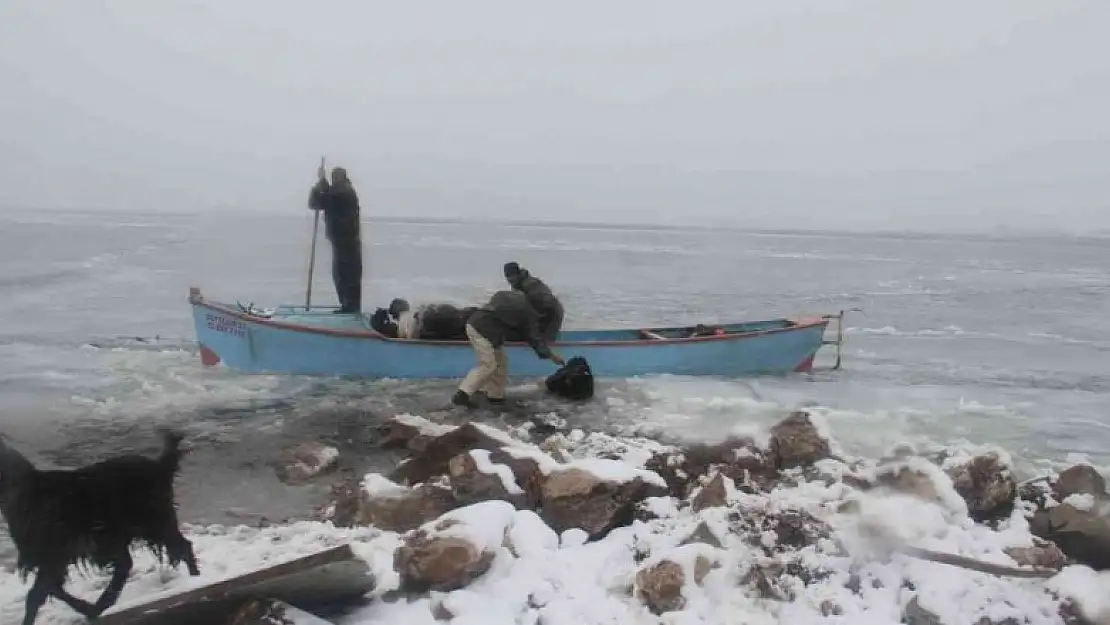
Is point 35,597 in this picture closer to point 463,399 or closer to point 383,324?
point 463,399

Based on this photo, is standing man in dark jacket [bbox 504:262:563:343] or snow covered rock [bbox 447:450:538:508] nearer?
snow covered rock [bbox 447:450:538:508]

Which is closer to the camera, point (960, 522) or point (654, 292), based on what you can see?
point (960, 522)

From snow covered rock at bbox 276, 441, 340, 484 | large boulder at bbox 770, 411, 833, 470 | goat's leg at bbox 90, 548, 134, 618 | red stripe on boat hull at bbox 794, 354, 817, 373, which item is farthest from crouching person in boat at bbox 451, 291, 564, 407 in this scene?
goat's leg at bbox 90, 548, 134, 618

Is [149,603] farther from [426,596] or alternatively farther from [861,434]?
[861,434]

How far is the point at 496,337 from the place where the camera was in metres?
9.05

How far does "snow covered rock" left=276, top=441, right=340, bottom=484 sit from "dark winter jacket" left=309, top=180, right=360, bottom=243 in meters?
4.08

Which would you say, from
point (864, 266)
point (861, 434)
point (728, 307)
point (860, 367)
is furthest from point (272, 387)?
point (864, 266)

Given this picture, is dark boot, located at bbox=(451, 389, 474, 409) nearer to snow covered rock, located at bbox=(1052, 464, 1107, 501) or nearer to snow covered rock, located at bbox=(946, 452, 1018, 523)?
snow covered rock, located at bbox=(946, 452, 1018, 523)

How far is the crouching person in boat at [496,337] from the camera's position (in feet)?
29.7

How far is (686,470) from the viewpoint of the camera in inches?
255

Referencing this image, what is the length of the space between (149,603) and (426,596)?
132cm

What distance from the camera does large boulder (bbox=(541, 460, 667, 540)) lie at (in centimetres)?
538

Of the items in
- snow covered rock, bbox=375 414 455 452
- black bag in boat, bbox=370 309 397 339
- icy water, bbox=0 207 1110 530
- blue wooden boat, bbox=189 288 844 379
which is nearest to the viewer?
snow covered rock, bbox=375 414 455 452

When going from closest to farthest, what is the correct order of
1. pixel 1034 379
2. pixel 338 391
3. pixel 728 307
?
1. pixel 338 391
2. pixel 1034 379
3. pixel 728 307
